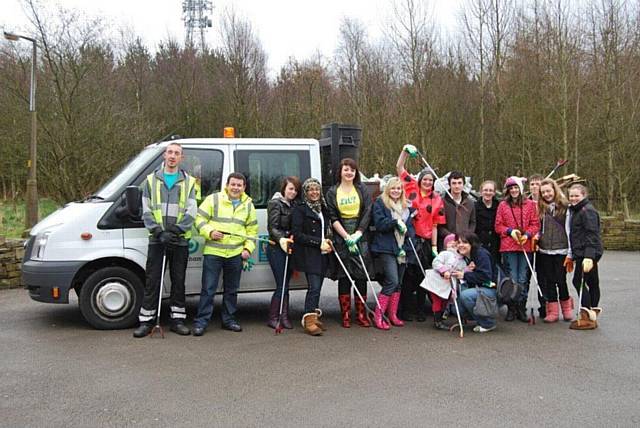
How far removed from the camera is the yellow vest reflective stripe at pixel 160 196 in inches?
261

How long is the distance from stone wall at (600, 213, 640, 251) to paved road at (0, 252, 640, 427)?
32.2 ft

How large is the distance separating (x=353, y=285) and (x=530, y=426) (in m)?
3.21

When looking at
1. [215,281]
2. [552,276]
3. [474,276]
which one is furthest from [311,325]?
[552,276]

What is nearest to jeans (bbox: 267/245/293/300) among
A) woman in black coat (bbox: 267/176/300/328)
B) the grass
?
woman in black coat (bbox: 267/176/300/328)

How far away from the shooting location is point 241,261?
7051mm

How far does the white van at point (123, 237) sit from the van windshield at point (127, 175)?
0.04 feet

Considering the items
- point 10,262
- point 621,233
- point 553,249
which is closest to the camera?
point 553,249

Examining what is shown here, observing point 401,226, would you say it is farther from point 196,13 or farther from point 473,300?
point 196,13

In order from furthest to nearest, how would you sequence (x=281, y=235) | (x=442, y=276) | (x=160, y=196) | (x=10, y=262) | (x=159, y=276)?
1. (x=10, y=262)
2. (x=442, y=276)
3. (x=281, y=235)
4. (x=159, y=276)
5. (x=160, y=196)

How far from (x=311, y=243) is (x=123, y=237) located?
2.10 metres

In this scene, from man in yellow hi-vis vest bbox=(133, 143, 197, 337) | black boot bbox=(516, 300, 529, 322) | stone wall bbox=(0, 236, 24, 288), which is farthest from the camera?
stone wall bbox=(0, 236, 24, 288)

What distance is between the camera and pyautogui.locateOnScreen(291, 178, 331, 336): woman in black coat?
703 cm

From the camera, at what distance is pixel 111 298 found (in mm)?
6961

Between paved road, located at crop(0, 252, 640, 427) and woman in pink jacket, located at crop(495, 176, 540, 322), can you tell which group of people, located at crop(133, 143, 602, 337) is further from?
paved road, located at crop(0, 252, 640, 427)
